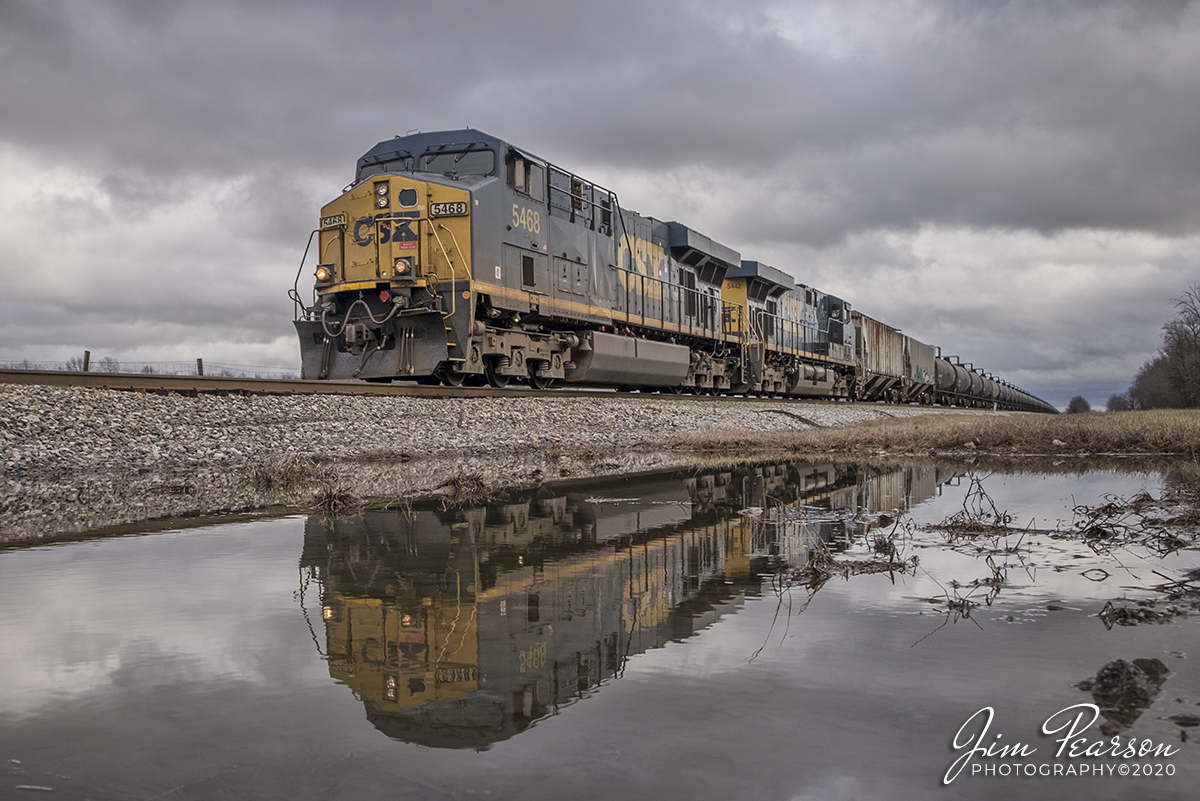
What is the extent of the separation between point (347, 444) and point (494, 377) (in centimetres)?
429

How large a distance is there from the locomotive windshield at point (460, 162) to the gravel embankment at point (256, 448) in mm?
3807

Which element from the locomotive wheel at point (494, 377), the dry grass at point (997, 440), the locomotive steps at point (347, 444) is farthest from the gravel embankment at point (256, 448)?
the dry grass at point (997, 440)

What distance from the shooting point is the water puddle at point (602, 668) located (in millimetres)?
1574

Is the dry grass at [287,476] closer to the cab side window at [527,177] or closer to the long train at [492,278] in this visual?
the long train at [492,278]

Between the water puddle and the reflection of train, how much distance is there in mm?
15

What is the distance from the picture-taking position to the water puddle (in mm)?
1574

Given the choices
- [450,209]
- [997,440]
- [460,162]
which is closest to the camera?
[997,440]

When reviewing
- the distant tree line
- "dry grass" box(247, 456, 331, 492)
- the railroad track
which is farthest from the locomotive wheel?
the distant tree line

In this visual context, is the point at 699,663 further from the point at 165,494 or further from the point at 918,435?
the point at 918,435

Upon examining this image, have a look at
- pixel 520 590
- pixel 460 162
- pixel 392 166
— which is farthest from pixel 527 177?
pixel 520 590

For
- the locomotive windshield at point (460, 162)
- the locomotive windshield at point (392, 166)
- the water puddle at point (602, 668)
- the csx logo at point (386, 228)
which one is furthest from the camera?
the locomotive windshield at point (392, 166)

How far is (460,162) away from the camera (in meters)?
13.4

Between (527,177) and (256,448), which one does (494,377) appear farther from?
(256,448)

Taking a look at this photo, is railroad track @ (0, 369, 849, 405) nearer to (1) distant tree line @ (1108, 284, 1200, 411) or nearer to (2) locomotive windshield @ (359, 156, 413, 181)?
(2) locomotive windshield @ (359, 156, 413, 181)
